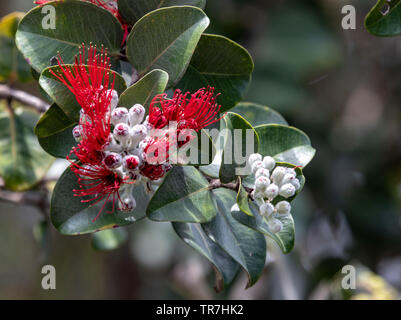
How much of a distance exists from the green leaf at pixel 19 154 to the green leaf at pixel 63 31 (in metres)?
0.58

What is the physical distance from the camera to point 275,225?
3.30ft

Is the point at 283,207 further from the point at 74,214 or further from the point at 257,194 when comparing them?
the point at 74,214

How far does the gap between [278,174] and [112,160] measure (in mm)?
316

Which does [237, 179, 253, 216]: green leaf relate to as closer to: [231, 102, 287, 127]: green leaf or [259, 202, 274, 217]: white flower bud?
[259, 202, 274, 217]: white flower bud

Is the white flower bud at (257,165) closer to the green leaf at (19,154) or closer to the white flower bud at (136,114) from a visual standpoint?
the white flower bud at (136,114)

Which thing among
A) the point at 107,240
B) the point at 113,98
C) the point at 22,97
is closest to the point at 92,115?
the point at 113,98

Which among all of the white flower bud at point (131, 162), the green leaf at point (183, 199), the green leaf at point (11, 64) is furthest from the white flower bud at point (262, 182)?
the green leaf at point (11, 64)

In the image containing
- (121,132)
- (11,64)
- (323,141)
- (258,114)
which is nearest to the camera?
(121,132)

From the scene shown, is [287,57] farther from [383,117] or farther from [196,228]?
[196,228]

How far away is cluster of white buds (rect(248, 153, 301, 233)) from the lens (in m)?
0.99

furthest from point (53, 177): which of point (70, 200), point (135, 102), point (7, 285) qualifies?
point (7, 285)

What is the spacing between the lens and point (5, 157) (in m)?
1.61

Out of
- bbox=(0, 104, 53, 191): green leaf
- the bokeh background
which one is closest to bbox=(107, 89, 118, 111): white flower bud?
bbox=(0, 104, 53, 191): green leaf

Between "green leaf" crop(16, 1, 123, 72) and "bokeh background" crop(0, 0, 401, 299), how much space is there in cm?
183
